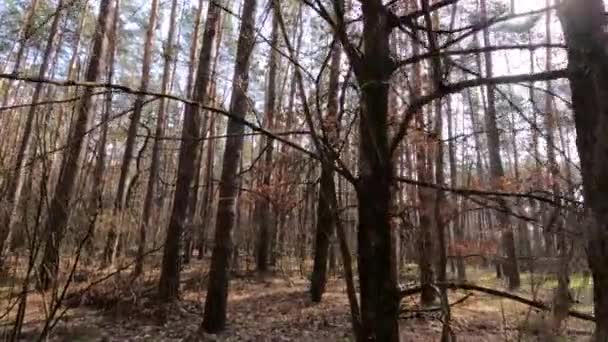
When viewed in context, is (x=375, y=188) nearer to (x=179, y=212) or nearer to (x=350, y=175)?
(x=350, y=175)

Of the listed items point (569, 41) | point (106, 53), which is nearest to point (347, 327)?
point (569, 41)

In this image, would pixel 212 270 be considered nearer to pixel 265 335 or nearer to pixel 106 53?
pixel 265 335

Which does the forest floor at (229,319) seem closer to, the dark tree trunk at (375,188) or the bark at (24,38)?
the bark at (24,38)

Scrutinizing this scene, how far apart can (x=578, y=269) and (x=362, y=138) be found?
0.72m

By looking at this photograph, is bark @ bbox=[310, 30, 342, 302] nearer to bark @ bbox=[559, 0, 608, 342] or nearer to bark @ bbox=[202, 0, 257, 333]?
bark @ bbox=[559, 0, 608, 342]

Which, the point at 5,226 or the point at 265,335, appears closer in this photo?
the point at 5,226

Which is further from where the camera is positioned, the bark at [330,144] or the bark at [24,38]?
the bark at [24,38]

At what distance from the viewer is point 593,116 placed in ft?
3.67

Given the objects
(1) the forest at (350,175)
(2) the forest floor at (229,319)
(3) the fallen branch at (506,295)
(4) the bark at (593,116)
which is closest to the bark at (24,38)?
(1) the forest at (350,175)

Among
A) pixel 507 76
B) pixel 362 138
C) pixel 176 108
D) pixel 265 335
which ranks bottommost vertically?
pixel 265 335

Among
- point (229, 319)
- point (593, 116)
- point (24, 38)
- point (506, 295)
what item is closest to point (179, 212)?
point (229, 319)

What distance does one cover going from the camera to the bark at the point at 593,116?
3.53 feet

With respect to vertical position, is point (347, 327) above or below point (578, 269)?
below

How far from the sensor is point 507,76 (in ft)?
4.49
